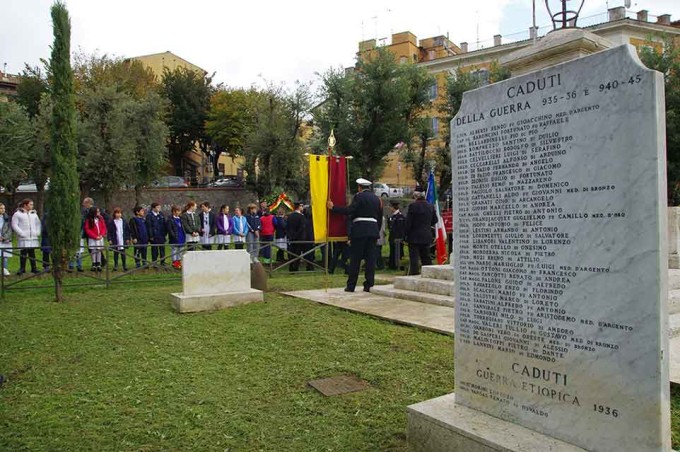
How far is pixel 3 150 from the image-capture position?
62.6 feet

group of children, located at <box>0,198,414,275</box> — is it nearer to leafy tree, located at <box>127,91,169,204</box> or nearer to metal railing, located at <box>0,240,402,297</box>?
metal railing, located at <box>0,240,402,297</box>

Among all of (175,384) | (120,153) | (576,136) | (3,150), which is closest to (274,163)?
(120,153)

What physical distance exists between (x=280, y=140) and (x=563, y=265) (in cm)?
3055

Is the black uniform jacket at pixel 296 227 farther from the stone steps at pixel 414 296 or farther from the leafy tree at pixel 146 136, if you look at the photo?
the leafy tree at pixel 146 136

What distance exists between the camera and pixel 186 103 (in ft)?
153

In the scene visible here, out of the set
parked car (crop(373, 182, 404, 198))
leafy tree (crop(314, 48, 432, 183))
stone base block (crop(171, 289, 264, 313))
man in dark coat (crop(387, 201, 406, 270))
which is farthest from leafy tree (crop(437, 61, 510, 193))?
stone base block (crop(171, 289, 264, 313))

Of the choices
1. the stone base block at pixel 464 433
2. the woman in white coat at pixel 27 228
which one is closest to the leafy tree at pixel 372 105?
the woman in white coat at pixel 27 228

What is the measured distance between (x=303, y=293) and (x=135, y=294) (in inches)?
128

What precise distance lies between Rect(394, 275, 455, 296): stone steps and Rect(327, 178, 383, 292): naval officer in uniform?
0.63 m

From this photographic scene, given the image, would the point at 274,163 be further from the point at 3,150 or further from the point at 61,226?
the point at 61,226

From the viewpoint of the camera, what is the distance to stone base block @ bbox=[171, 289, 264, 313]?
8086mm

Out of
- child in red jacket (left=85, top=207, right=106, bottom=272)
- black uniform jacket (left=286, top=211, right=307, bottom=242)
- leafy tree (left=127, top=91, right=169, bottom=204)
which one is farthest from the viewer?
leafy tree (left=127, top=91, right=169, bottom=204)

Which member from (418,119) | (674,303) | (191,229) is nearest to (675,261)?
(674,303)

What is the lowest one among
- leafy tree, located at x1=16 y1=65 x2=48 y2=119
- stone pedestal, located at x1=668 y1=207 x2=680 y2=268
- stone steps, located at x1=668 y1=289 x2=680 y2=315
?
stone steps, located at x1=668 y1=289 x2=680 y2=315
